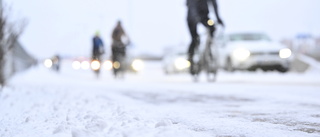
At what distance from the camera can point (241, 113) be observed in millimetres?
3373

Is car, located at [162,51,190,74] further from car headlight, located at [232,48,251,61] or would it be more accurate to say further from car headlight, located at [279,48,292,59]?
car headlight, located at [279,48,292,59]

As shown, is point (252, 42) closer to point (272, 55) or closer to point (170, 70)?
point (272, 55)

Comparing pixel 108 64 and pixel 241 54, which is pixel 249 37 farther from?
pixel 108 64

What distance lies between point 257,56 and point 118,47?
13.6 feet

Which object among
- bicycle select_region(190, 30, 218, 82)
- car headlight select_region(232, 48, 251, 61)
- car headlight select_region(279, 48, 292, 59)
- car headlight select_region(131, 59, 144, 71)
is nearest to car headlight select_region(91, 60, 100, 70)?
car headlight select_region(131, 59, 144, 71)

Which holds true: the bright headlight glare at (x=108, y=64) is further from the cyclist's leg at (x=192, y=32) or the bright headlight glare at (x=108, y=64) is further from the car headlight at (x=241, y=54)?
the cyclist's leg at (x=192, y=32)

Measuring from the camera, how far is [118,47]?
534 inches

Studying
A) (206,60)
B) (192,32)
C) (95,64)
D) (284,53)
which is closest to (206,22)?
(192,32)

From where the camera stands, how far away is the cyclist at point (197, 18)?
7.99 m

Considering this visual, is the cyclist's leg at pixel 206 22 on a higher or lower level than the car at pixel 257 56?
higher

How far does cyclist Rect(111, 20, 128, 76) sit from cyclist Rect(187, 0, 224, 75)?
5172 mm

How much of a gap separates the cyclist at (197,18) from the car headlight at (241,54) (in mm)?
5463

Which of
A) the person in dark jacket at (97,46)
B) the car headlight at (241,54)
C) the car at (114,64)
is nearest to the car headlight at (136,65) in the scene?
the car at (114,64)

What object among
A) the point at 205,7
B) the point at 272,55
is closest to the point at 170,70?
the point at 272,55
